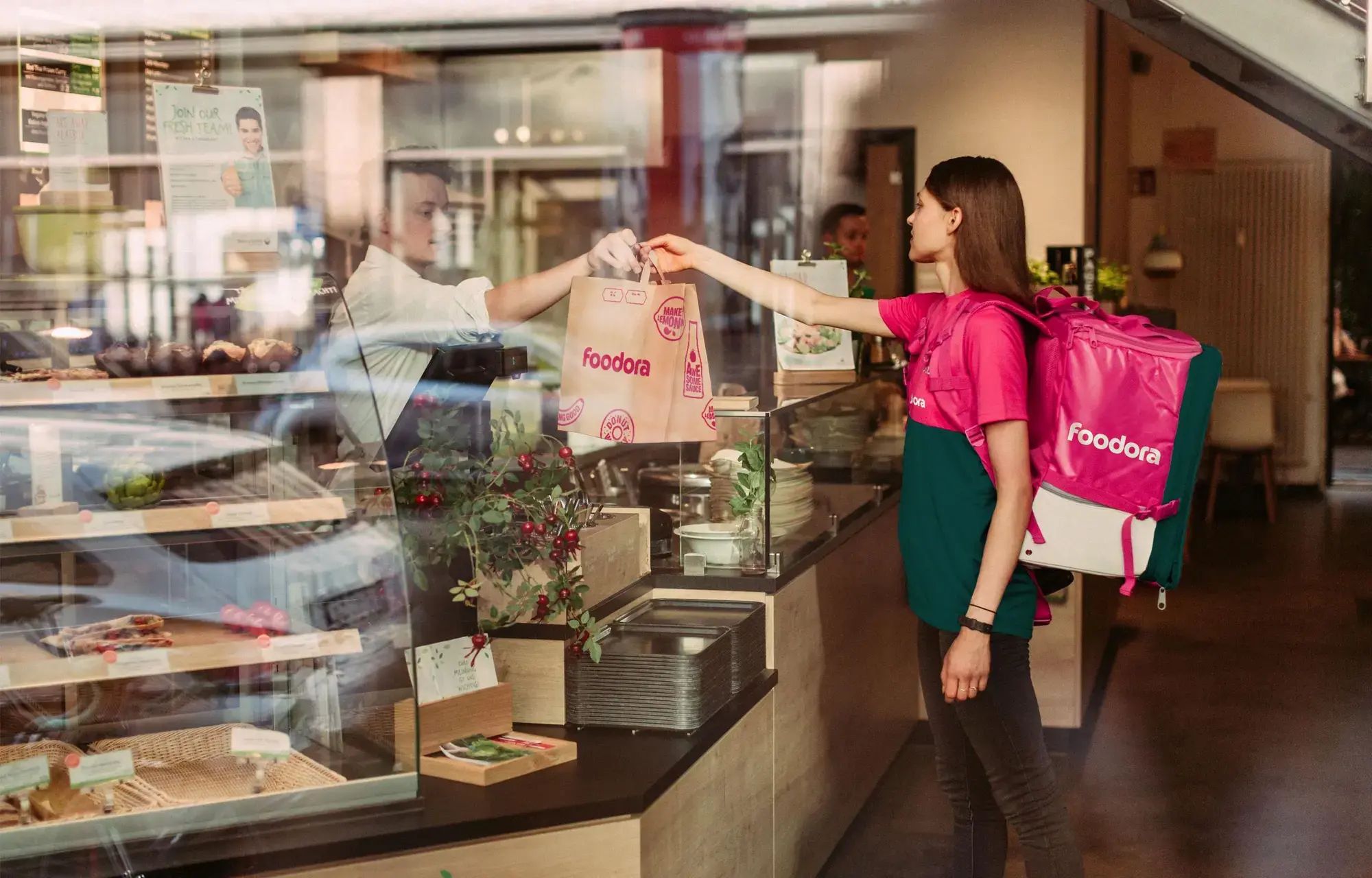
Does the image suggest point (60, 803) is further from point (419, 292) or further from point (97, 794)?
point (419, 292)

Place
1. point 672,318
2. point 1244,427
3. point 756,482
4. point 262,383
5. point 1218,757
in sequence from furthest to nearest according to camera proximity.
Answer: point 1244,427 → point 1218,757 → point 756,482 → point 672,318 → point 262,383

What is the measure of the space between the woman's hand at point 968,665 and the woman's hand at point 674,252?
952 millimetres

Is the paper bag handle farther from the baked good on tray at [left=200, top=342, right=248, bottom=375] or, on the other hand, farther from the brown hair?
the baked good on tray at [left=200, top=342, right=248, bottom=375]

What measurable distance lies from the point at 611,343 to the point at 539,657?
0.63 m

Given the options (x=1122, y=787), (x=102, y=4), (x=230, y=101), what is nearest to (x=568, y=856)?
(x=230, y=101)

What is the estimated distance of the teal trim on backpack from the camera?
2586mm

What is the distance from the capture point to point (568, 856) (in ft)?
7.46

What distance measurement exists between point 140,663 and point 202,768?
224 mm

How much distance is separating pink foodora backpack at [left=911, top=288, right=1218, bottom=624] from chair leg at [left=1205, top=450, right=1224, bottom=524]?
8097mm

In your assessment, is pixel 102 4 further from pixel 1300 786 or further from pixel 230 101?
pixel 1300 786

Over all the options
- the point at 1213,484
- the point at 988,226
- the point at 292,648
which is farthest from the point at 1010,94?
the point at 1213,484

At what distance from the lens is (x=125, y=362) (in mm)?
2309

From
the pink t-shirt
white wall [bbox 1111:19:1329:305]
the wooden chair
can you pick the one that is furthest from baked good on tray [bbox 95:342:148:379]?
white wall [bbox 1111:19:1329:305]

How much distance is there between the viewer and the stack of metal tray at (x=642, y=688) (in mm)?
2641
